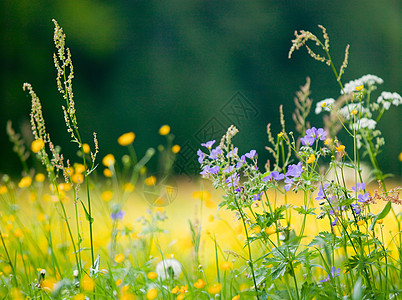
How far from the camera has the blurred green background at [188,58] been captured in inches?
220

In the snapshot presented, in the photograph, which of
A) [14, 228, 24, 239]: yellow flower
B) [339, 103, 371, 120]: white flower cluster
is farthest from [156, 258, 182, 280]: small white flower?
[339, 103, 371, 120]: white flower cluster

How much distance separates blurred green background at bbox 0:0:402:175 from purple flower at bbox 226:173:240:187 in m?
4.44

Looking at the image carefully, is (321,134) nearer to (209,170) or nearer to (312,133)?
(312,133)

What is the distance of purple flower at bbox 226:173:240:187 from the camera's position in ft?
3.38

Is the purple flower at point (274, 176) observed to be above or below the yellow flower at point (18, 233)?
above

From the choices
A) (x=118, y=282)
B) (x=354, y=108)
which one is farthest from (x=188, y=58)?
(x=118, y=282)

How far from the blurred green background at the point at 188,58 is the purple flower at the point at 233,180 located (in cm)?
444

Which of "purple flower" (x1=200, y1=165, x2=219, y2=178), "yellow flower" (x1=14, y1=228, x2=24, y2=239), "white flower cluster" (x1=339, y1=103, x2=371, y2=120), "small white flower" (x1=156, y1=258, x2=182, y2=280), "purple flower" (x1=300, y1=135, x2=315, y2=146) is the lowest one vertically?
"small white flower" (x1=156, y1=258, x2=182, y2=280)

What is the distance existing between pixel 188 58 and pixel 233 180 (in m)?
5.07

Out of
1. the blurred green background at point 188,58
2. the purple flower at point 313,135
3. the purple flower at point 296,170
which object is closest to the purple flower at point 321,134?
the purple flower at point 313,135

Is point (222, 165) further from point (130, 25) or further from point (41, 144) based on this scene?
point (130, 25)

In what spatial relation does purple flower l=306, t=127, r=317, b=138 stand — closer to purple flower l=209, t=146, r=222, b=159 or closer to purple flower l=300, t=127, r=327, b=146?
purple flower l=300, t=127, r=327, b=146

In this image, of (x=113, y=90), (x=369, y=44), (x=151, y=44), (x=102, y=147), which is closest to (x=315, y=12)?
(x=369, y=44)

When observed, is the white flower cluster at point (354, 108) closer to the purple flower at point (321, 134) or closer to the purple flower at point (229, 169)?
the purple flower at point (321, 134)
